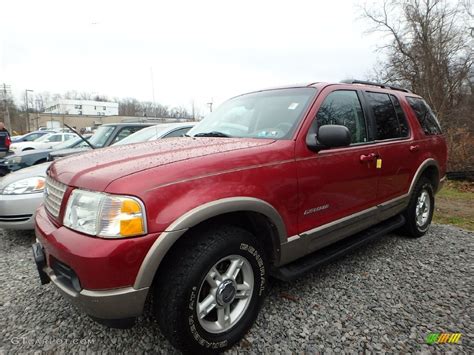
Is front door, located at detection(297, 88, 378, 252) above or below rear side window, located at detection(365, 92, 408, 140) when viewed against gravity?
below

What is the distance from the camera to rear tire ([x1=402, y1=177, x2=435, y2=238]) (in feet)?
12.8

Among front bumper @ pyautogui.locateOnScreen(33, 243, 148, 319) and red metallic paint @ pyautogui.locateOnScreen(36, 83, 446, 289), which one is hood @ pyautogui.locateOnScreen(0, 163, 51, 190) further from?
front bumper @ pyautogui.locateOnScreen(33, 243, 148, 319)

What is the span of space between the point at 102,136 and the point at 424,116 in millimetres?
5694

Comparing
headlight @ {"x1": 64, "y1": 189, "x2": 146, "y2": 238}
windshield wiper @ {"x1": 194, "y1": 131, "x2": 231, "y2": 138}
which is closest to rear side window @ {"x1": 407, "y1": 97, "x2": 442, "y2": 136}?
windshield wiper @ {"x1": 194, "y1": 131, "x2": 231, "y2": 138}

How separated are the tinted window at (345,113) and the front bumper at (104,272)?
1.80 m

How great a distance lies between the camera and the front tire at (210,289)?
179 cm

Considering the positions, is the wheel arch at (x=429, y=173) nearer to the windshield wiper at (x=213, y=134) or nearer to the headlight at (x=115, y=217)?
the windshield wiper at (x=213, y=134)

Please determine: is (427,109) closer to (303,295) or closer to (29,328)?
(303,295)

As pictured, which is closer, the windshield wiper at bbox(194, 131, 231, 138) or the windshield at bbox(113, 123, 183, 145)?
the windshield wiper at bbox(194, 131, 231, 138)

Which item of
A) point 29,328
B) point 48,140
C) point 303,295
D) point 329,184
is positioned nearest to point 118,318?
point 29,328

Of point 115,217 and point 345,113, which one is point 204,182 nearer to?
point 115,217

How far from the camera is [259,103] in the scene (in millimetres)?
3098

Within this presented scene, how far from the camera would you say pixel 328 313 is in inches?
97.8

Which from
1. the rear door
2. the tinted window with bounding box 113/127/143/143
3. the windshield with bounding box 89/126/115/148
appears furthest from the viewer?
the tinted window with bounding box 113/127/143/143
